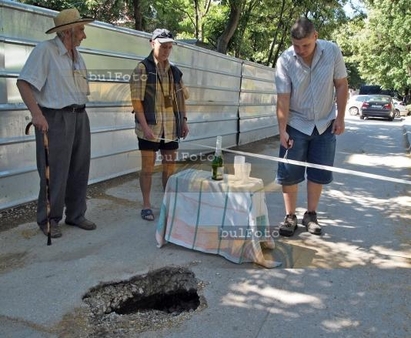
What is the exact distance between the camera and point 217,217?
3.47 metres

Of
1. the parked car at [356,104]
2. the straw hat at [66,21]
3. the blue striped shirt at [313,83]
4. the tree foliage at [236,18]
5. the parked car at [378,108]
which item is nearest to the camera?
the straw hat at [66,21]

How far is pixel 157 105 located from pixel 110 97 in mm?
1839

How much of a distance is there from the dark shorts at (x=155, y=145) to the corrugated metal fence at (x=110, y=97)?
1336 millimetres

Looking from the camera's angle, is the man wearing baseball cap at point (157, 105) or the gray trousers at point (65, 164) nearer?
the gray trousers at point (65, 164)

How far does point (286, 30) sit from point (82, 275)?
15137 millimetres

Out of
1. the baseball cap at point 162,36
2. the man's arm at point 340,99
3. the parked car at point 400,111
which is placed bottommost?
the parked car at point 400,111

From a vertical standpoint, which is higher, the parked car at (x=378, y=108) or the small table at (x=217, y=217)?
the parked car at (x=378, y=108)

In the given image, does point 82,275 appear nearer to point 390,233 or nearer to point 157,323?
point 157,323

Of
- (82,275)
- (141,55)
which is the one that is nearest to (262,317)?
(82,275)

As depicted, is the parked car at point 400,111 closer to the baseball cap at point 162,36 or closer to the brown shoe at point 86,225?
the baseball cap at point 162,36

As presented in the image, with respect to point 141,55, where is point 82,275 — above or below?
below

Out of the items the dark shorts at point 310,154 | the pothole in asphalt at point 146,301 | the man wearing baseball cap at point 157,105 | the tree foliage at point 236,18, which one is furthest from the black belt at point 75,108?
the tree foliage at point 236,18

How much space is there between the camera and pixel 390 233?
433 cm

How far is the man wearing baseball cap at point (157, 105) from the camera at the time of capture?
4090mm
